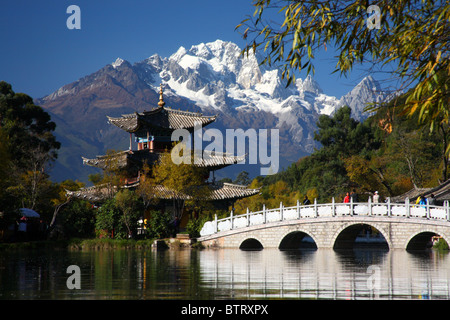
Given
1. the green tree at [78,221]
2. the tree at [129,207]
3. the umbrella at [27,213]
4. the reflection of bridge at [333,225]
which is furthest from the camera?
the green tree at [78,221]

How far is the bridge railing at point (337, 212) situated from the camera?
22.5 meters

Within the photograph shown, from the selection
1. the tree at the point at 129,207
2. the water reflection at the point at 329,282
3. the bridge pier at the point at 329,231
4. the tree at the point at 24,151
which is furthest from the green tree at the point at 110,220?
the water reflection at the point at 329,282

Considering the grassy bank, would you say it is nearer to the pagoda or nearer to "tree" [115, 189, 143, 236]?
"tree" [115, 189, 143, 236]

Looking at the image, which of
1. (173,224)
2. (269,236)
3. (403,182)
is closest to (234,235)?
(269,236)

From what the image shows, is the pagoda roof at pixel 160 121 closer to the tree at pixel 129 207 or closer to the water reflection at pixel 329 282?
the tree at pixel 129 207

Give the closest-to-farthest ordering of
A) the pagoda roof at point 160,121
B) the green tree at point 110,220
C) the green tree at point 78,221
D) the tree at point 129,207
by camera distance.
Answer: the tree at point 129,207 → the green tree at point 110,220 → the green tree at point 78,221 → the pagoda roof at point 160,121

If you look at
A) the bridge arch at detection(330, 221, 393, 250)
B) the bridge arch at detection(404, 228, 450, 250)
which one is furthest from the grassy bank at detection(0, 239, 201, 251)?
the bridge arch at detection(404, 228, 450, 250)

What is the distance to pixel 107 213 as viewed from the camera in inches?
1131

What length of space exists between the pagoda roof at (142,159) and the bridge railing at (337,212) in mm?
7152

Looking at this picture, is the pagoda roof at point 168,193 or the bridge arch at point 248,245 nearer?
the bridge arch at point 248,245
